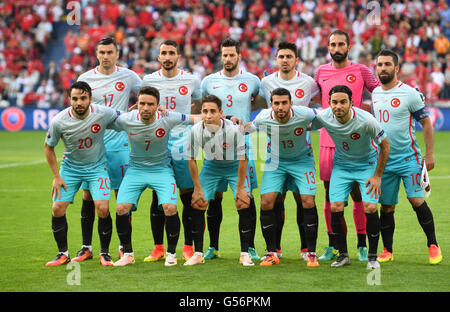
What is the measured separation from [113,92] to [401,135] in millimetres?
3155

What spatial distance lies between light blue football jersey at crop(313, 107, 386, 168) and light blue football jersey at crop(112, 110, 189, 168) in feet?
4.95

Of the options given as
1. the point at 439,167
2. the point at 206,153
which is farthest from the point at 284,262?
the point at 439,167

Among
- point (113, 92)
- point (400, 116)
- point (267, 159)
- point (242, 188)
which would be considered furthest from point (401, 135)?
point (113, 92)

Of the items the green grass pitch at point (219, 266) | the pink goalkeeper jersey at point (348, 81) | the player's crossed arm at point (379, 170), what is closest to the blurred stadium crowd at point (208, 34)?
the green grass pitch at point (219, 266)

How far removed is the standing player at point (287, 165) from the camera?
7.21 m

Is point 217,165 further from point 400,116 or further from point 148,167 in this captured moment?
point 400,116

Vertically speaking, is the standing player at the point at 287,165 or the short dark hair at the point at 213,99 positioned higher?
the short dark hair at the point at 213,99

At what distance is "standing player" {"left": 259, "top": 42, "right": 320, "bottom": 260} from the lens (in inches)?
301

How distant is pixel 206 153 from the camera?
7.56 metres

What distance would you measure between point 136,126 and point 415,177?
2918mm

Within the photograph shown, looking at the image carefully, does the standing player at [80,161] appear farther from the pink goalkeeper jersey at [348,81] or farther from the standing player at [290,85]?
the pink goalkeeper jersey at [348,81]

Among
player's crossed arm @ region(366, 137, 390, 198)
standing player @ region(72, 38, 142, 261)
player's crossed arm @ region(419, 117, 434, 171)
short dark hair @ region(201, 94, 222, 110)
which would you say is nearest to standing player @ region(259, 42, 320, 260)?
short dark hair @ region(201, 94, 222, 110)

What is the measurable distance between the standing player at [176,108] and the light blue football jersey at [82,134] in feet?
2.23

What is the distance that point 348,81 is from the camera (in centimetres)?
778
